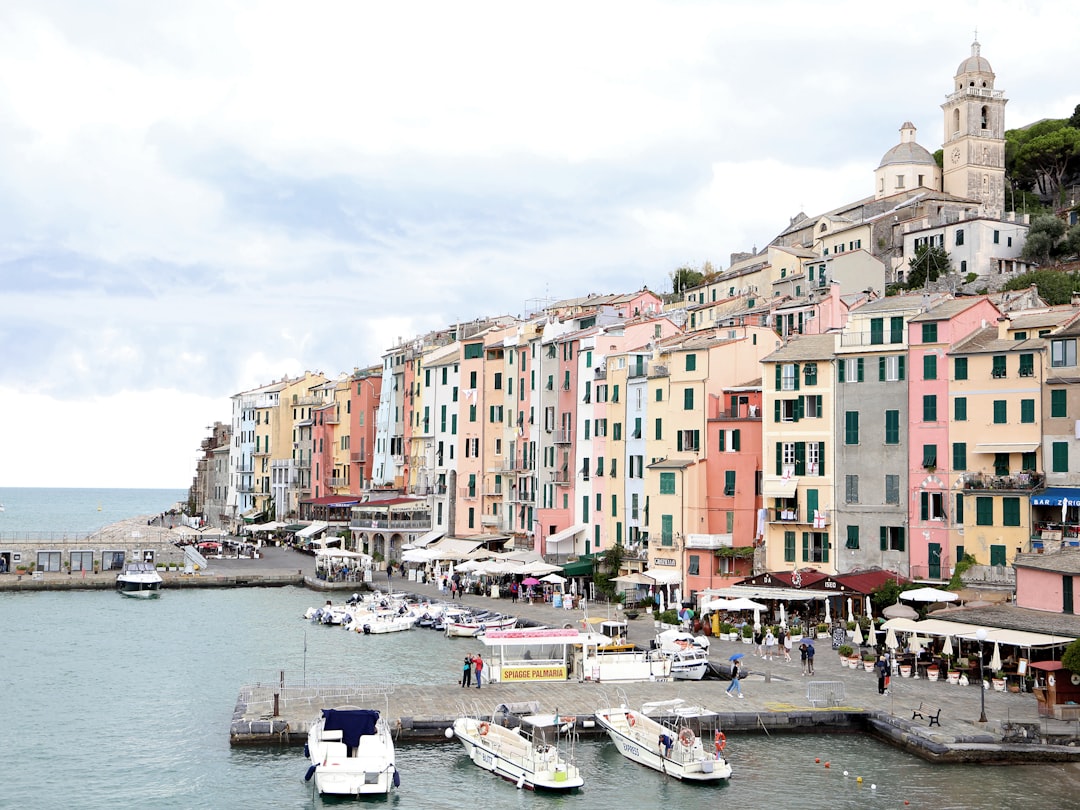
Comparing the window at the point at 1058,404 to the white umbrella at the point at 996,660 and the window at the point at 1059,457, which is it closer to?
the window at the point at 1059,457

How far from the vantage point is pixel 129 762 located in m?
38.3

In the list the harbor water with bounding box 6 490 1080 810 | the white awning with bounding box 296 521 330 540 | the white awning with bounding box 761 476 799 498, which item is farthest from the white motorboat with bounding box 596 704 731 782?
the white awning with bounding box 296 521 330 540

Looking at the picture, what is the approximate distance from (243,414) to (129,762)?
385ft

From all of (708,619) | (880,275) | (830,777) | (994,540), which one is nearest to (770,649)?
(708,619)

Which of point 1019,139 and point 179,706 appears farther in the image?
point 1019,139

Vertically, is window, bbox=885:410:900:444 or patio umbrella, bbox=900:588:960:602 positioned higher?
window, bbox=885:410:900:444

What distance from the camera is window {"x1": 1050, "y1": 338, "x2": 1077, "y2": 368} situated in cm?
5491

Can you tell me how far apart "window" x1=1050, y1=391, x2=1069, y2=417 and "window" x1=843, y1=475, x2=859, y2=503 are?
9919mm

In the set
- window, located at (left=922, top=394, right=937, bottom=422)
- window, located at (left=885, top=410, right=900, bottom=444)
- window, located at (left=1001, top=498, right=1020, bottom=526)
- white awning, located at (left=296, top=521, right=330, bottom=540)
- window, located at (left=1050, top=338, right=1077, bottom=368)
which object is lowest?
white awning, located at (left=296, top=521, right=330, bottom=540)

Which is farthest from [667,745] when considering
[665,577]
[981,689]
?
[665,577]

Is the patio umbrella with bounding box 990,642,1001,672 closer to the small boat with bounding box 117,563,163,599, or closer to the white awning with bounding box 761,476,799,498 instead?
the white awning with bounding box 761,476,799,498

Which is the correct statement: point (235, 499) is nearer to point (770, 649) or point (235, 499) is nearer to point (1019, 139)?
point (1019, 139)

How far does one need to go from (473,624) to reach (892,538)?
21.4m

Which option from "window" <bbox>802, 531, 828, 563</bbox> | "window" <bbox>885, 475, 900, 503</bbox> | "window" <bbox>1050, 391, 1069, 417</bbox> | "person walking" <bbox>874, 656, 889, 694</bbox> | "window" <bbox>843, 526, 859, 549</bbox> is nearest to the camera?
"person walking" <bbox>874, 656, 889, 694</bbox>
